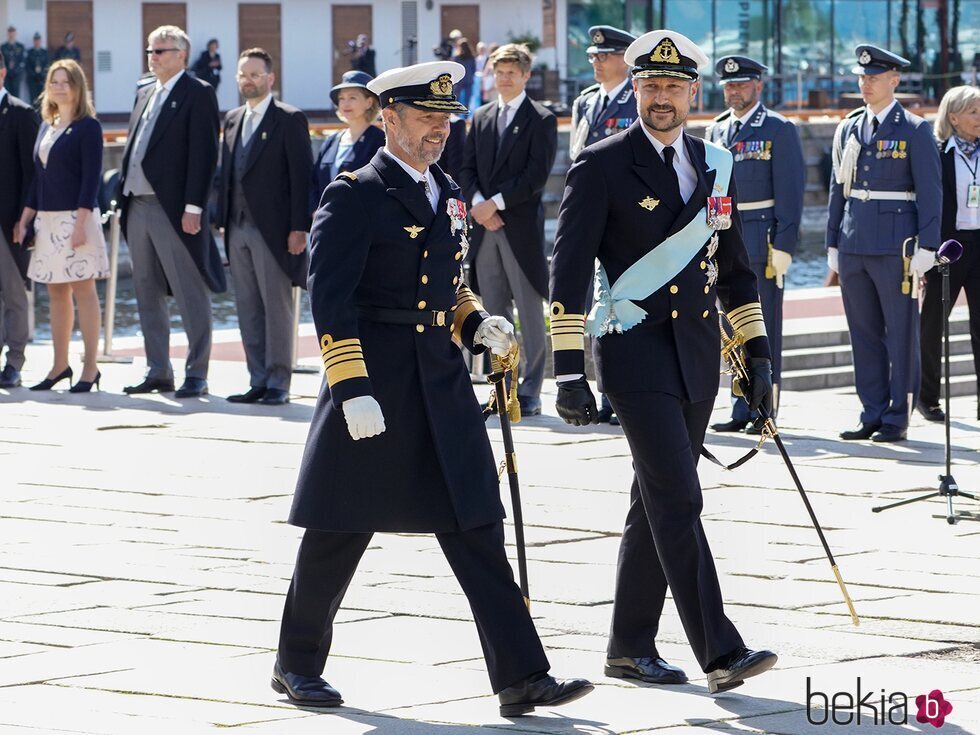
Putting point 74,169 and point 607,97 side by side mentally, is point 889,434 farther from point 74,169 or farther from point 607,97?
point 74,169

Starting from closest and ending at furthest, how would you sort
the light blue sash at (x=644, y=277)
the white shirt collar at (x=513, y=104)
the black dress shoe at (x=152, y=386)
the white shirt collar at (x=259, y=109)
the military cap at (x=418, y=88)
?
the military cap at (x=418, y=88)
the light blue sash at (x=644, y=277)
the white shirt collar at (x=513, y=104)
the white shirt collar at (x=259, y=109)
the black dress shoe at (x=152, y=386)

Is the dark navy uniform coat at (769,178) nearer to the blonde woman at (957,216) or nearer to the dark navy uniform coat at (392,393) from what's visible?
the blonde woman at (957,216)

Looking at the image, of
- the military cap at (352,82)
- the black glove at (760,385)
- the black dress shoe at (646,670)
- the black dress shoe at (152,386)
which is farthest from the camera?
the black dress shoe at (152,386)

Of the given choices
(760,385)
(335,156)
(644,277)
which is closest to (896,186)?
(335,156)

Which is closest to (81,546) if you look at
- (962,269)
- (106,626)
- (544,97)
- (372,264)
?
(106,626)

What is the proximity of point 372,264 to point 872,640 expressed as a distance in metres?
1.83

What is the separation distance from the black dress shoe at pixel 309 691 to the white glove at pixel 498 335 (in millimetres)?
948

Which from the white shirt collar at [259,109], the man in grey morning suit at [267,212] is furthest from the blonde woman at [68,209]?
the white shirt collar at [259,109]

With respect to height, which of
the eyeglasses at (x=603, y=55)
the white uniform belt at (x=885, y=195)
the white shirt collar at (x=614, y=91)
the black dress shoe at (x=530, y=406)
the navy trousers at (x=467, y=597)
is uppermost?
the eyeglasses at (x=603, y=55)

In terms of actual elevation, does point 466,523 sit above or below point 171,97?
below

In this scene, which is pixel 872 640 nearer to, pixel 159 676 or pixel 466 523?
pixel 466 523

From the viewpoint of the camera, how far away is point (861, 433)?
9.17 m

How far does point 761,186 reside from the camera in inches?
372

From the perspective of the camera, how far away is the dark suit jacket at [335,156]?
993 cm
